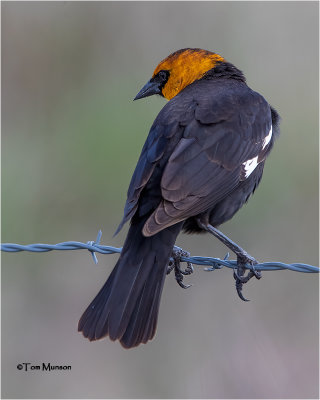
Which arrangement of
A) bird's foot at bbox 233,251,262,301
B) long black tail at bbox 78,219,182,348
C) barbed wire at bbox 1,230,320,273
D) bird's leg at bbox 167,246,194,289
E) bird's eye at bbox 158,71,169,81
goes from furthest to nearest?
1. bird's eye at bbox 158,71,169,81
2. bird's leg at bbox 167,246,194,289
3. bird's foot at bbox 233,251,262,301
4. long black tail at bbox 78,219,182,348
5. barbed wire at bbox 1,230,320,273

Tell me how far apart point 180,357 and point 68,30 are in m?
3.45

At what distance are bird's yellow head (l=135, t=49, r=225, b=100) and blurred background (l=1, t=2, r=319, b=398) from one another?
1.27m

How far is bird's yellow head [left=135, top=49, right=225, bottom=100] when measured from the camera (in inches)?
216

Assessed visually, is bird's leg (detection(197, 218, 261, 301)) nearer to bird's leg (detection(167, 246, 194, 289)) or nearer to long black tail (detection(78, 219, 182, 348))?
bird's leg (detection(167, 246, 194, 289))

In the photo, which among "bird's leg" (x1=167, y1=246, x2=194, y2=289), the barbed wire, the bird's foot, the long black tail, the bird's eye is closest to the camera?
the barbed wire

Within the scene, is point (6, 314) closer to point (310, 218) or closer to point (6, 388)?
point (6, 388)

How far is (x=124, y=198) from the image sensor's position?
673 centimetres

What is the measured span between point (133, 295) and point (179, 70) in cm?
210

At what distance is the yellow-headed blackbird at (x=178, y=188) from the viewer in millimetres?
4023

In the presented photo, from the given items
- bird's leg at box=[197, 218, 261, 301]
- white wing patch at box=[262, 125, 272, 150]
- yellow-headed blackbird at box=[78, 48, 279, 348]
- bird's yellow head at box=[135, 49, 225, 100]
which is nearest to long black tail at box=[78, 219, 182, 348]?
yellow-headed blackbird at box=[78, 48, 279, 348]

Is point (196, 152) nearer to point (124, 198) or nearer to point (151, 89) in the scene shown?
point (151, 89)

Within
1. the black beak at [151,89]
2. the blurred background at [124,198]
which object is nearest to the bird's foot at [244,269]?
the blurred background at [124,198]

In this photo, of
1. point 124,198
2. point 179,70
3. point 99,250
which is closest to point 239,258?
point 99,250

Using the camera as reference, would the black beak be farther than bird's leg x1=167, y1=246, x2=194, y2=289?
Yes
